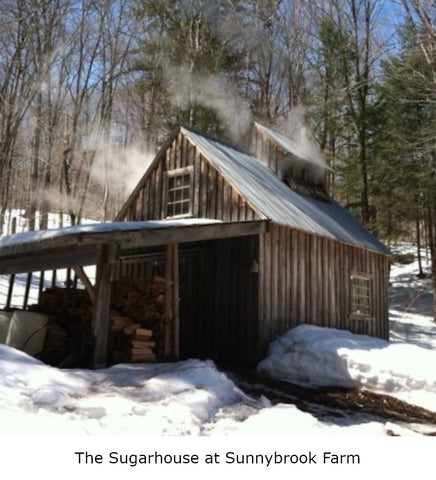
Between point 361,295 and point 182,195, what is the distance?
6.11m

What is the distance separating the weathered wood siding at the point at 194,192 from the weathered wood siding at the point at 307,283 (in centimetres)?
114

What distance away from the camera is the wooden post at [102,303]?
25.2 feet

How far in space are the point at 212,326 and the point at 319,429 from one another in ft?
19.4

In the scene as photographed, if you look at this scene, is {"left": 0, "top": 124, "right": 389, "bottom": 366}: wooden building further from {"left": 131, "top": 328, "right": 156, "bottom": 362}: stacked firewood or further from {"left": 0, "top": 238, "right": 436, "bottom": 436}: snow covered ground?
{"left": 0, "top": 238, "right": 436, "bottom": 436}: snow covered ground

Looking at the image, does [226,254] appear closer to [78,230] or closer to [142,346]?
[142,346]

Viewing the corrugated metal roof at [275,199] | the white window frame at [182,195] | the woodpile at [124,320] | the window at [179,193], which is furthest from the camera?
the window at [179,193]

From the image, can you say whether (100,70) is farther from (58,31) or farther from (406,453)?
(406,453)

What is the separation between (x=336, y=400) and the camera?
782 centimetres

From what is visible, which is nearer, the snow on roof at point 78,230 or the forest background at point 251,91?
the snow on roof at point 78,230

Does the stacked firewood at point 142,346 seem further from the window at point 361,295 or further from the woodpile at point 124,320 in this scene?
the window at point 361,295

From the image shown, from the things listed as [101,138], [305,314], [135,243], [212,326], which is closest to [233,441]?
[135,243]

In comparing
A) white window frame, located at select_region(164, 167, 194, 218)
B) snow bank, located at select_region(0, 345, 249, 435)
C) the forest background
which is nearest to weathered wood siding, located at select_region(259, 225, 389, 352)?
white window frame, located at select_region(164, 167, 194, 218)

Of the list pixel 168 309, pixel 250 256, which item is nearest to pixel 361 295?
pixel 250 256

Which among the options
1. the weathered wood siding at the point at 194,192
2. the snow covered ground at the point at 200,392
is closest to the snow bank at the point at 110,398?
the snow covered ground at the point at 200,392
